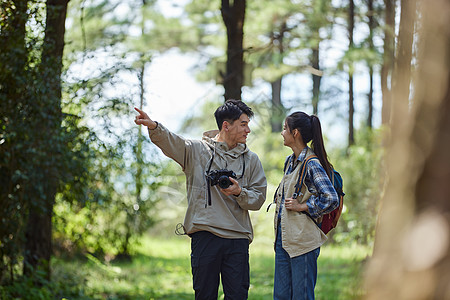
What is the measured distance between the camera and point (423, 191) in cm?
182

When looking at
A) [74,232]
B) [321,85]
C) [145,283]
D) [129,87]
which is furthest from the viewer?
[321,85]

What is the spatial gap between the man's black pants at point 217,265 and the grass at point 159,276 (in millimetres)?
1649

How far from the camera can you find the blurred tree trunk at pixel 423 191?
1.76 meters

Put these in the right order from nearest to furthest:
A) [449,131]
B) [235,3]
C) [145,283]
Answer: [449,131]
[235,3]
[145,283]

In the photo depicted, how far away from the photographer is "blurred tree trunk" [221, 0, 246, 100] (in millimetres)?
6387

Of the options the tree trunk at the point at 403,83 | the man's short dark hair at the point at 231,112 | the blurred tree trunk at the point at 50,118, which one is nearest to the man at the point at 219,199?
the man's short dark hair at the point at 231,112

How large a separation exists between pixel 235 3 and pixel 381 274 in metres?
5.04

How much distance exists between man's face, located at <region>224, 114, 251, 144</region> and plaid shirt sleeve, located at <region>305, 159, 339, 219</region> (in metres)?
0.49

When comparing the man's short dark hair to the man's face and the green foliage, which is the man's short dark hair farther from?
the green foliage

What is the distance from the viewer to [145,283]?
909 cm

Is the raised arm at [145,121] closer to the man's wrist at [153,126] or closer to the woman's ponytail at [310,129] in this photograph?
the man's wrist at [153,126]

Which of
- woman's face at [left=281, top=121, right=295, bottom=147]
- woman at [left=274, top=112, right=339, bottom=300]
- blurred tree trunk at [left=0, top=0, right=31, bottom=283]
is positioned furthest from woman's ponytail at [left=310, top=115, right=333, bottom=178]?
blurred tree trunk at [left=0, top=0, right=31, bottom=283]

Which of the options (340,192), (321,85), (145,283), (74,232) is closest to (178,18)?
(321,85)

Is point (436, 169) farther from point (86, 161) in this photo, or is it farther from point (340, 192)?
point (86, 161)
